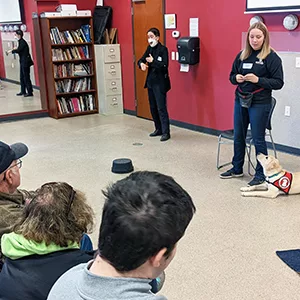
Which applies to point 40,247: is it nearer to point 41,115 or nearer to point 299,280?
point 299,280

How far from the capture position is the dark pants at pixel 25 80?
810 cm

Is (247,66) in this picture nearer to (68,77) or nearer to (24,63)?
(68,77)

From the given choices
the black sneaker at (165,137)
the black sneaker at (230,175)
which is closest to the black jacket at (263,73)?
the black sneaker at (230,175)

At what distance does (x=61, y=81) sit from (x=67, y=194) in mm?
6208

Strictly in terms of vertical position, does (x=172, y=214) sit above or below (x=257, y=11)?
below

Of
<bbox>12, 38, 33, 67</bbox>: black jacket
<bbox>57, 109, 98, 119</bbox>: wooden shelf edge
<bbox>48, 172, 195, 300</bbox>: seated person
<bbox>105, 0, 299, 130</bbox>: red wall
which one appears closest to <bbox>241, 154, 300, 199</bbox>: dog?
<bbox>105, 0, 299, 130</bbox>: red wall

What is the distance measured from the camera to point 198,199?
3758mm

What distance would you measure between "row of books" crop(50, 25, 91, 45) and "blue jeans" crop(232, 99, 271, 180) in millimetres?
4108

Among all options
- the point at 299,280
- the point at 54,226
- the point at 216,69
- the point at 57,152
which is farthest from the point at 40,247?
the point at 216,69

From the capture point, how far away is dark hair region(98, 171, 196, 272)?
2.86 feet

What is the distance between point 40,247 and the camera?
1341 millimetres

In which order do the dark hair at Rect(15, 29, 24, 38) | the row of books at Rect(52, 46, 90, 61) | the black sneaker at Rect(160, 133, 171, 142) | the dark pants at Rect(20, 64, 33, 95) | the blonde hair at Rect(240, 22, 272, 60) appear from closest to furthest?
the blonde hair at Rect(240, 22, 272, 60), the black sneaker at Rect(160, 133, 171, 142), the row of books at Rect(52, 46, 90, 61), the dark hair at Rect(15, 29, 24, 38), the dark pants at Rect(20, 64, 33, 95)

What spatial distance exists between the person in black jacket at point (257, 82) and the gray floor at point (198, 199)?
1.70 ft

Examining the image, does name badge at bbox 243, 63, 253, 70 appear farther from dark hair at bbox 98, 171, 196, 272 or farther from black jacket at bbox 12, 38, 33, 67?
black jacket at bbox 12, 38, 33, 67
